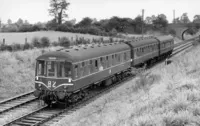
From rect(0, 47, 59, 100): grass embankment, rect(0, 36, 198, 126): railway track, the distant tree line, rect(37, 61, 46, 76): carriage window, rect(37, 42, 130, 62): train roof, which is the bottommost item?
rect(0, 36, 198, 126): railway track

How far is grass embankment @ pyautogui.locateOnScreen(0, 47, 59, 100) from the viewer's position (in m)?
21.3

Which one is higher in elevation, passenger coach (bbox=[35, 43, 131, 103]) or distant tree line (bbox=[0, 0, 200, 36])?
distant tree line (bbox=[0, 0, 200, 36])

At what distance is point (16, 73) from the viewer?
2384cm

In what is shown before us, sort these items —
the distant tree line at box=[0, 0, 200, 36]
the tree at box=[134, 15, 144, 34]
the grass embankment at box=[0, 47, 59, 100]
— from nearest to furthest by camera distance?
the grass embankment at box=[0, 47, 59, 100], the distant tree line at box=[0, 0, 200, 36], the tree at box=[134, 15, 144, 34]

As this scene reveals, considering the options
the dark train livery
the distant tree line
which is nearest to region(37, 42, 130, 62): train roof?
the dark train livery

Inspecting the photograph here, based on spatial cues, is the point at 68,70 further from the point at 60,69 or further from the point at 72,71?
the point at 60,69

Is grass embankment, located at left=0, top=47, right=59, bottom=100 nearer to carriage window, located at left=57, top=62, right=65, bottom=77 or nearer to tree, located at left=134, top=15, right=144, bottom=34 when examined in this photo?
carriage window, located at left=57, top=62, right=65, bottom=77

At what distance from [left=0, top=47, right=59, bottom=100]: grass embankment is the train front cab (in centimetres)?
444

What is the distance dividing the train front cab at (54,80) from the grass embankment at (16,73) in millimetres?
4443

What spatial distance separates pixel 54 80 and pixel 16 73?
8.46 metres

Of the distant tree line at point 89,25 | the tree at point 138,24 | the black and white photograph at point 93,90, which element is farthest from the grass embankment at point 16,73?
the tree at point 138,24

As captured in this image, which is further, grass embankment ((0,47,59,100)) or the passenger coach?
grass embankment ((0,47,59,100))

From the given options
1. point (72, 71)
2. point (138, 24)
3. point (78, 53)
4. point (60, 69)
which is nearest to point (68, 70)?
point (72, 71)

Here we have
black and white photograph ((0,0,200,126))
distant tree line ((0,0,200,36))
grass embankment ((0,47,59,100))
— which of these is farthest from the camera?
distant tree line ((0,0,200,36))
